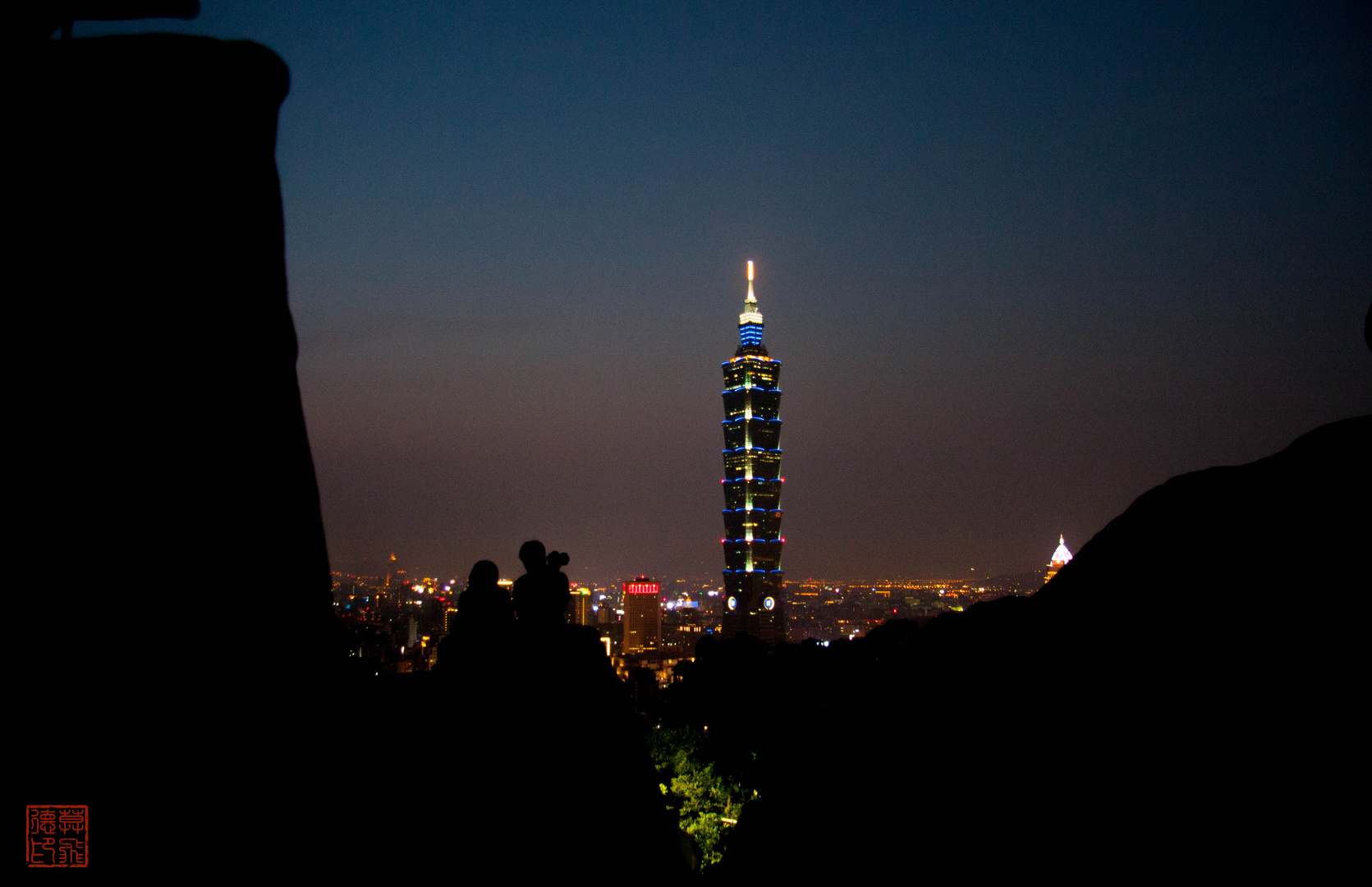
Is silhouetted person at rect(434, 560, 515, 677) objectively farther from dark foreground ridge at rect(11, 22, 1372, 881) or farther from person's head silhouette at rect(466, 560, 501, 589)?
dark foreground ridge at rect(11, 22, 1372, 881)

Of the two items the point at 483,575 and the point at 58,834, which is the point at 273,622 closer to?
the point at 58,834

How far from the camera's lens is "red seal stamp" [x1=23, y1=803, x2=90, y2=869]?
4.55 feet

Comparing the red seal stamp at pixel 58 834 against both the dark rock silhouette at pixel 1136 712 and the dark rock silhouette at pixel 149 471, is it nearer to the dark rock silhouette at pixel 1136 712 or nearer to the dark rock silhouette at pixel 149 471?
the dark rock silhouette at pixel 149 471

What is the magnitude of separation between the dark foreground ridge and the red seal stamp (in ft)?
0.10

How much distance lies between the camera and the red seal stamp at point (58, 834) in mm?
1387

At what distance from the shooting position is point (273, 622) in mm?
1628

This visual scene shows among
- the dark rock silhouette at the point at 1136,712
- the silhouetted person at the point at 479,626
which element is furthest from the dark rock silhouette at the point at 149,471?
the silhouetted person at the point at 479,626

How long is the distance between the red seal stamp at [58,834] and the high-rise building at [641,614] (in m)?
177

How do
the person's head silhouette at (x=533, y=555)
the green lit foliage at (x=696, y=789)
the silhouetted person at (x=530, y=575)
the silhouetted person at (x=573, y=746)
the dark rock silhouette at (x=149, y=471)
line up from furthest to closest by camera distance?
1. the green lit foliage at (x=696, y=789)
2. the person's head silhouette at (x=533, y=555)
3. the silhouetted person at (x=530, y=575)
4. the silhouetted person at (x=573, y=746)
5. the dark rock silhouette at (x=149, y=471)

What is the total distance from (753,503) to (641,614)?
51917mm

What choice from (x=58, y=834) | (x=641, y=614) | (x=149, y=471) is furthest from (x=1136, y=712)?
(x=641, y=614)

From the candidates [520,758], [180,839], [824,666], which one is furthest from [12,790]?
[824,666]

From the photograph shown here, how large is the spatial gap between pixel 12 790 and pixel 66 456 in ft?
2.04

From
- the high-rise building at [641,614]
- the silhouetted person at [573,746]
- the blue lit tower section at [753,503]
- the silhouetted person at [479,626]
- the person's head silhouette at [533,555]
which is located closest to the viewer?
the silhouetted person at [573,746]
